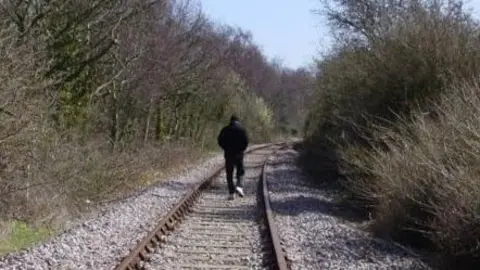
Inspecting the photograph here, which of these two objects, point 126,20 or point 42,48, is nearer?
point 42,48

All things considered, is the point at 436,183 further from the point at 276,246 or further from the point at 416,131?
the point at 416,131

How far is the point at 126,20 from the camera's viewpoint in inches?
1029

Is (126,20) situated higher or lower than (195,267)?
higher

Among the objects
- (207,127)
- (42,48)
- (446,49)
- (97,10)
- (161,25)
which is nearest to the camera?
(42,48)

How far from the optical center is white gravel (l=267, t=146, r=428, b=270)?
12039mm

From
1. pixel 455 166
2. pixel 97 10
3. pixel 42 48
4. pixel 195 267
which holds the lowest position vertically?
pixel 195 267

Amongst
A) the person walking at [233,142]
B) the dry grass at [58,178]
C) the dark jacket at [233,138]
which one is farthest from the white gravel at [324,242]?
the dry grass at [58,178]

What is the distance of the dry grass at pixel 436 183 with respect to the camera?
11.5 m

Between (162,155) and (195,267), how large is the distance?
79.5 ft

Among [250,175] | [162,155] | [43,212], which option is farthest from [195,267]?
[162,155]

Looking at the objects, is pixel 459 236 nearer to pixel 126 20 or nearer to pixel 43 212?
pixel 43 212

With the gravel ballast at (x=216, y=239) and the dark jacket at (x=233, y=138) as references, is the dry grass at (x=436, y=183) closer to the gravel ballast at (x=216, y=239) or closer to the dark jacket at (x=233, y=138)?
the gravel ballast at (x=216, y=239)

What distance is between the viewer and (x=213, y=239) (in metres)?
14.2

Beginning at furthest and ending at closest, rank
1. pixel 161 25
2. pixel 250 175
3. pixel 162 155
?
pixel 161 25 < pixel 162 155 < pixel 250 175
